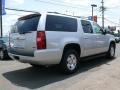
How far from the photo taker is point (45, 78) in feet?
24.3

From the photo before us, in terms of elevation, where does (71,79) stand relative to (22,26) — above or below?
below

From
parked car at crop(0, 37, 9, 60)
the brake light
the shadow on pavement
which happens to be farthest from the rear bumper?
parked car at crop(0, 37, 9, 60)

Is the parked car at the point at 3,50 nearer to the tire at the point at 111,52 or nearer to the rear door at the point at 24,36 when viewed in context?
the rear door at the point at 24,36

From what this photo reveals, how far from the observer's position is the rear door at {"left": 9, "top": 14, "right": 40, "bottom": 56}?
6.96 m

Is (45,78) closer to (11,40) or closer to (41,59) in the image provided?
(41,59)

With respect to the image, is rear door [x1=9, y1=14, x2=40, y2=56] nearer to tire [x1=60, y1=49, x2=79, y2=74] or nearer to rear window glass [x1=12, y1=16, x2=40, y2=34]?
rear window glass [x1=12, y1=16, x2=40, y2=34]

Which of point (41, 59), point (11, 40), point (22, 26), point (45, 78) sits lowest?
point (45, 78)

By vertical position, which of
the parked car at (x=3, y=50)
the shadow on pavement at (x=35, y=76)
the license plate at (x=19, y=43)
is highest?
the license plate at (x=19, y=43)

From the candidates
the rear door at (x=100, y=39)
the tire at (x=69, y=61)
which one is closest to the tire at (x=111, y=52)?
the rear door at (x=100, y=39)

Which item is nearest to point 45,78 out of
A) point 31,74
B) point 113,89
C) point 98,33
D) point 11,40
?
point 31,74

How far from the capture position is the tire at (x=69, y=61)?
760cm

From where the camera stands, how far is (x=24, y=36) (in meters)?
7.21

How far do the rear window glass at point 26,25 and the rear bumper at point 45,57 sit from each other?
2.55 ft

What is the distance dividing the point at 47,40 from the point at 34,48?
46 cm
